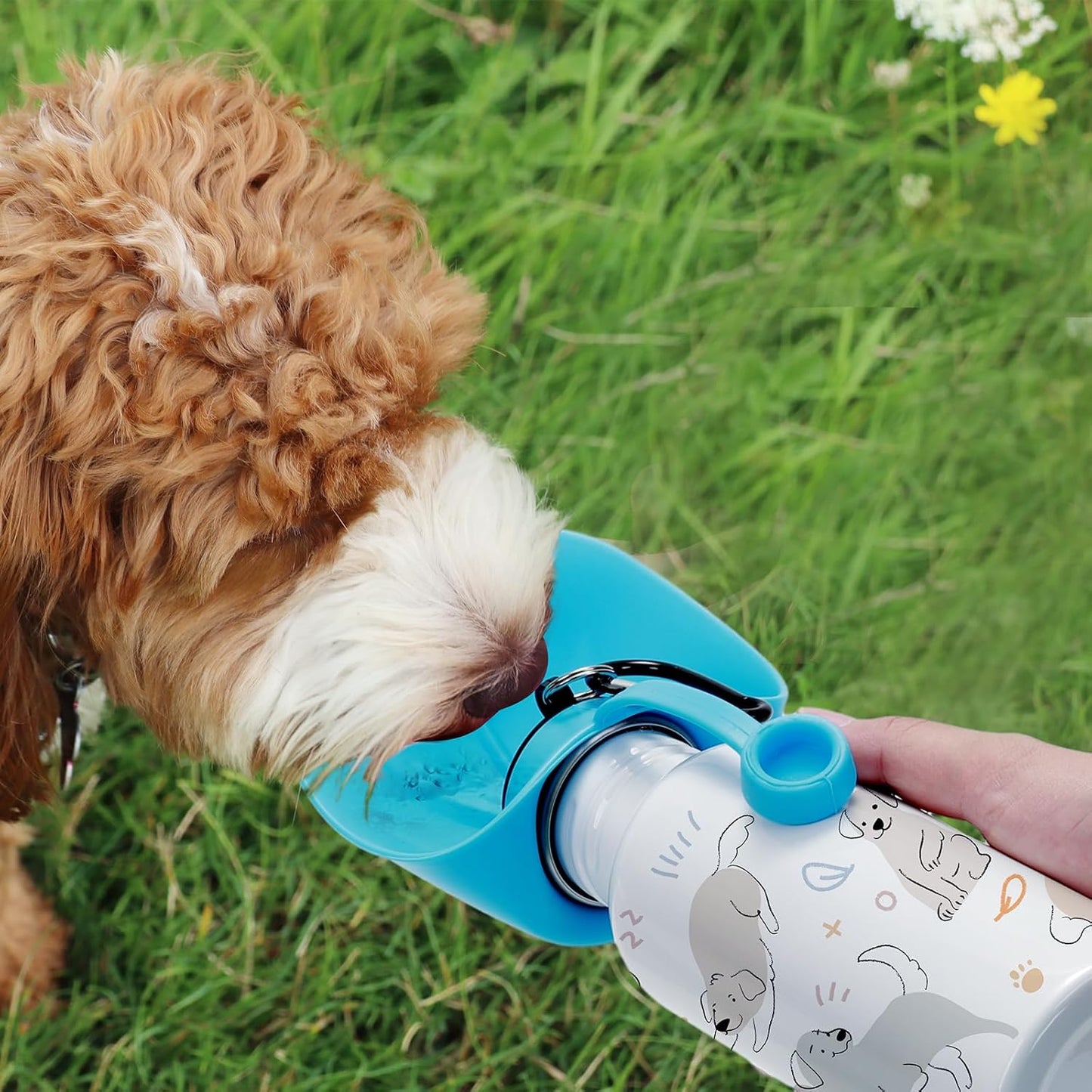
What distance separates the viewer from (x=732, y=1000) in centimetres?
134

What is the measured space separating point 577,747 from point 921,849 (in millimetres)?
463

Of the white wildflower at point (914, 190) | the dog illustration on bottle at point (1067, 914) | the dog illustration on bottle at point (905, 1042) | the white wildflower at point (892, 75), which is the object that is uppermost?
the white wildflower at point (892, 75)

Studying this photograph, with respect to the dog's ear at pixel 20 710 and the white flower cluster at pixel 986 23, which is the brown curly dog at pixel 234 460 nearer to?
the dog's ear at pixel 20 710

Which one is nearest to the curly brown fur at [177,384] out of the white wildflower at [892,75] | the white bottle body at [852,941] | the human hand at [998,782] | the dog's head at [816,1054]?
the white bottle body at [852,941]

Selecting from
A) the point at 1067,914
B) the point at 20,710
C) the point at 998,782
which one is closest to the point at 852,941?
the point at 1067,914

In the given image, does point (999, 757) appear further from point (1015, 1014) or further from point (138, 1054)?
point (138, 1054)

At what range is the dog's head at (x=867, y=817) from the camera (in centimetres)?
129

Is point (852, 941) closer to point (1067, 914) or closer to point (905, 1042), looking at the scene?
point (905, 1042)

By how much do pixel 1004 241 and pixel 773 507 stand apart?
1005 millimetres

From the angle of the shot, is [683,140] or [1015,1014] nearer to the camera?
[1015,1014]

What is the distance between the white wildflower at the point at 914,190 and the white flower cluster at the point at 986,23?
346 mm

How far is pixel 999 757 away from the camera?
60.8 inches

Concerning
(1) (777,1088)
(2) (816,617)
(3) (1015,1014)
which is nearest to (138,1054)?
(1) (777,1088)

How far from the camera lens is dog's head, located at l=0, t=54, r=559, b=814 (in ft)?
5.46
